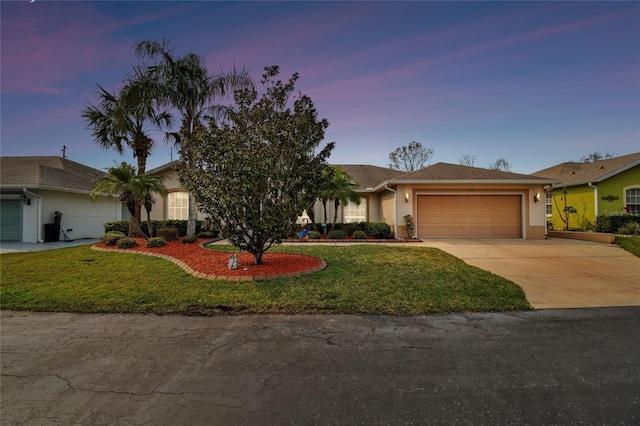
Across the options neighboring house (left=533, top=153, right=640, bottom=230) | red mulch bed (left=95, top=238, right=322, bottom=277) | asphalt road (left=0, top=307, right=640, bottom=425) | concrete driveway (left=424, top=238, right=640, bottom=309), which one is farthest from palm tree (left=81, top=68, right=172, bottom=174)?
neighboring house (left=533, top=153, right=640, bottom=230)

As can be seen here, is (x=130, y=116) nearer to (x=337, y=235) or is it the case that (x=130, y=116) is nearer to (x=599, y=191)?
(x=337, y=235)

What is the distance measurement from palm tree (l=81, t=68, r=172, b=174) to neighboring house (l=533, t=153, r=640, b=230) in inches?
782

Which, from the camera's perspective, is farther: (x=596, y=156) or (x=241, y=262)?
(x=596, y=156)

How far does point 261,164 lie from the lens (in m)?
6.51

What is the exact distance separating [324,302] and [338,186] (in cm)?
955

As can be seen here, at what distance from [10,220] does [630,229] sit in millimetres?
29281

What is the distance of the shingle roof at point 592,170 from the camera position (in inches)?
628

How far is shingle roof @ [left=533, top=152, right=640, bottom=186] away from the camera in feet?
52.4

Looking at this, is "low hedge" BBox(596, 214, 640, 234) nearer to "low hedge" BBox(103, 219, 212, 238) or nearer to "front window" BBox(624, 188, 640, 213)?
"front window" BBox(624, 188, 640, 213)

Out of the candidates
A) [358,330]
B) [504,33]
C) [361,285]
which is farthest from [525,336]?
[504,33]

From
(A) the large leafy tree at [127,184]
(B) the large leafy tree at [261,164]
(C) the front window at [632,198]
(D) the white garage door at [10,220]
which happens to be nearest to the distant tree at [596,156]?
(C) the front window at [632,198]

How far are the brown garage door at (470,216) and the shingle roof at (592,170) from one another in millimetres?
3578

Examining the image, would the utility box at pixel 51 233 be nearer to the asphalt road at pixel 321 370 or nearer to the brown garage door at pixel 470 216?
the asphalt road at pixel 321 370

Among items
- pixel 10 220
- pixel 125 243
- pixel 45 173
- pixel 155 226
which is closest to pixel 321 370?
pixel 125 243
